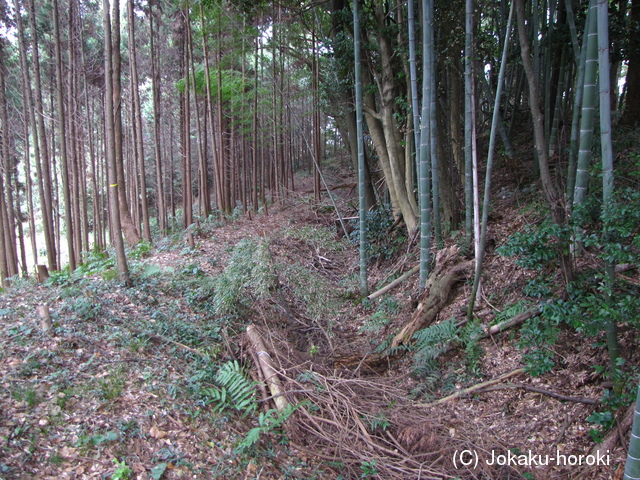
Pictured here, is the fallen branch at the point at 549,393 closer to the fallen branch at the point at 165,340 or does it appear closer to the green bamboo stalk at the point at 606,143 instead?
the green bamboo stalk at the point at 606,143

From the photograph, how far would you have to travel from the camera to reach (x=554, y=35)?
19.9 feet

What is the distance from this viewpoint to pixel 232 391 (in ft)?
11.5

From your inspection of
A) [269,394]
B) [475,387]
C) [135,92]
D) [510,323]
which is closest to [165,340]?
[269,394]

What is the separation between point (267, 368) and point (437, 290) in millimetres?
2274

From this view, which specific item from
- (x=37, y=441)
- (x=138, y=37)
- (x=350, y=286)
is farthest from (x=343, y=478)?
(x=138, y=37)

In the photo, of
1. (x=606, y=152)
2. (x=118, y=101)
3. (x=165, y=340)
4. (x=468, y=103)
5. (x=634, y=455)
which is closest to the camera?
(x=634, y=455)

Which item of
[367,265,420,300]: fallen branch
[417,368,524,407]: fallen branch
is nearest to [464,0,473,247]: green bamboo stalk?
[367,265,420,300]: fallen branch

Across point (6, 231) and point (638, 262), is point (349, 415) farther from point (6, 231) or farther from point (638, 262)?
point (6, 231)

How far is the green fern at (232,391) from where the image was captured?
3352mm

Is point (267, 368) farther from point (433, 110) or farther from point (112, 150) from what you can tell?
point (433, 110)

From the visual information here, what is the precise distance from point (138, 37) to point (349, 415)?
14.3 meters

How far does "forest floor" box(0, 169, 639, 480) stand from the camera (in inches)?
105

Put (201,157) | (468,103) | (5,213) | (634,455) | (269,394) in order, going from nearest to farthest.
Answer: (634,455) < (269,394) < (468,103) < (5,213) < (201,157)

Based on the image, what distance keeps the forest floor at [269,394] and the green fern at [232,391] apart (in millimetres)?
18
